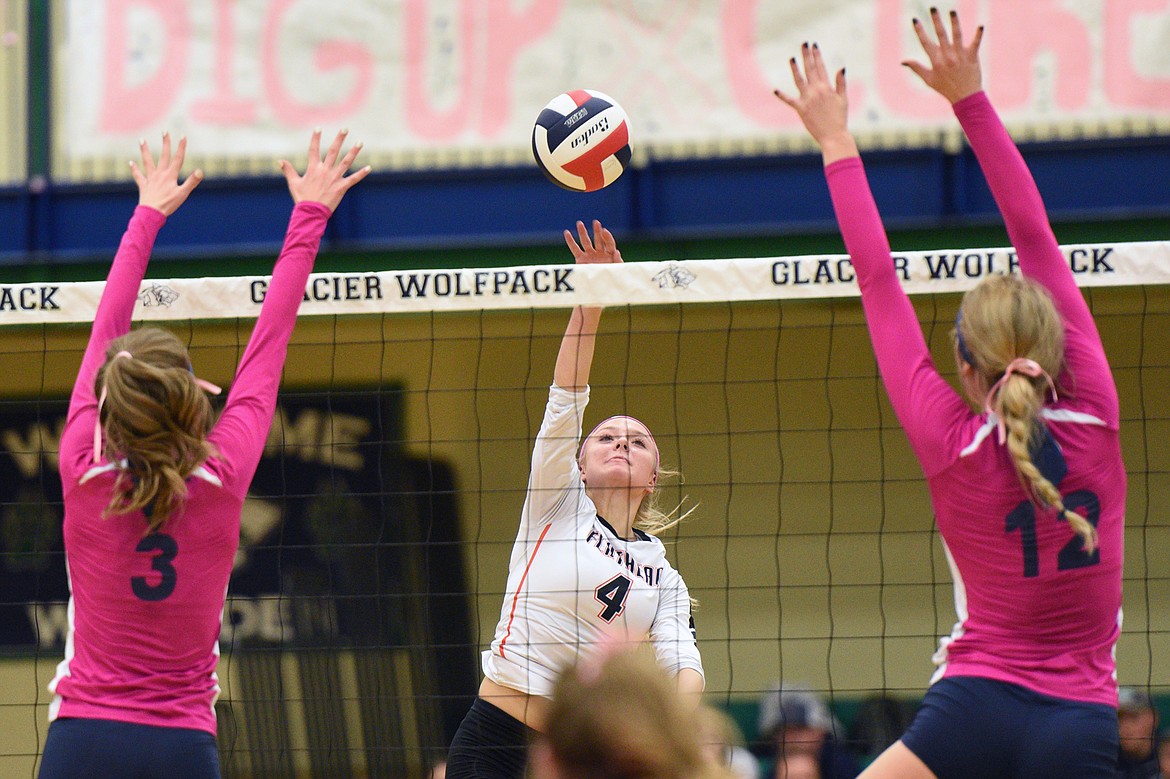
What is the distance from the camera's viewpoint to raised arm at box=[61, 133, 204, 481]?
9.40ft

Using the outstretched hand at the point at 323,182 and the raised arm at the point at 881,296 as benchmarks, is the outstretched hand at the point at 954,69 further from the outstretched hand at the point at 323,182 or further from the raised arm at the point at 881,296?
the outstretched hand at the point at 323,182

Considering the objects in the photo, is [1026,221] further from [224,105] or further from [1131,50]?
[224,105]

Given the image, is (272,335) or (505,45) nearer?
(272,335)

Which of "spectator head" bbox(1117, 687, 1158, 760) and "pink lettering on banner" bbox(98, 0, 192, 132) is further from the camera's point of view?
"pink lettering on banner" bbox(98, 0, 192, 132)

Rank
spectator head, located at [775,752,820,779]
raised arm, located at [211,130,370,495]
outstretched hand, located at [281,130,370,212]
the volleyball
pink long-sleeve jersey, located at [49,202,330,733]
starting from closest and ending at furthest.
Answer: pink long-sleeve jersey, located at [49,202,330,733] < raised arm, located at [211,130,370,495] < outstretched hand, located at [281,130,370,212] < the volleyball < spectator head, located at [775,752,820,779]

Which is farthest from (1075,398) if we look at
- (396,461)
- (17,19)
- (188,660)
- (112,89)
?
(17,19)

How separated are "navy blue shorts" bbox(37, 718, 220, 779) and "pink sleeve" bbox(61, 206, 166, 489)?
19.3 inches

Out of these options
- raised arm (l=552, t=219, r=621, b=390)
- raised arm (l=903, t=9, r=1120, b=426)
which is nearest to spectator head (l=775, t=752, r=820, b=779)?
raised arm (l=552, t=219, r=621, b=390)

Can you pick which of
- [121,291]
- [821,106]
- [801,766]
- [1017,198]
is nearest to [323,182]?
[121,291]

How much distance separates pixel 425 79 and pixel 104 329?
5.71 metres

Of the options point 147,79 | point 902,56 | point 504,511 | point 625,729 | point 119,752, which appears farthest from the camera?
point 504,511

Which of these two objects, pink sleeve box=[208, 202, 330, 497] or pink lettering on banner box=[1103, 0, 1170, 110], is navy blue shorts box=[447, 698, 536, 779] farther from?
pink lettering on banner box=[1103, 0, 1170, 110]

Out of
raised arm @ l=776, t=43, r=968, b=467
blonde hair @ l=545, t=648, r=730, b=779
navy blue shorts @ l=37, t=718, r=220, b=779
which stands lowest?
navy blue shorts @ l=37, t=718, r=220, b=779

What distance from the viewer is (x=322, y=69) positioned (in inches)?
334
